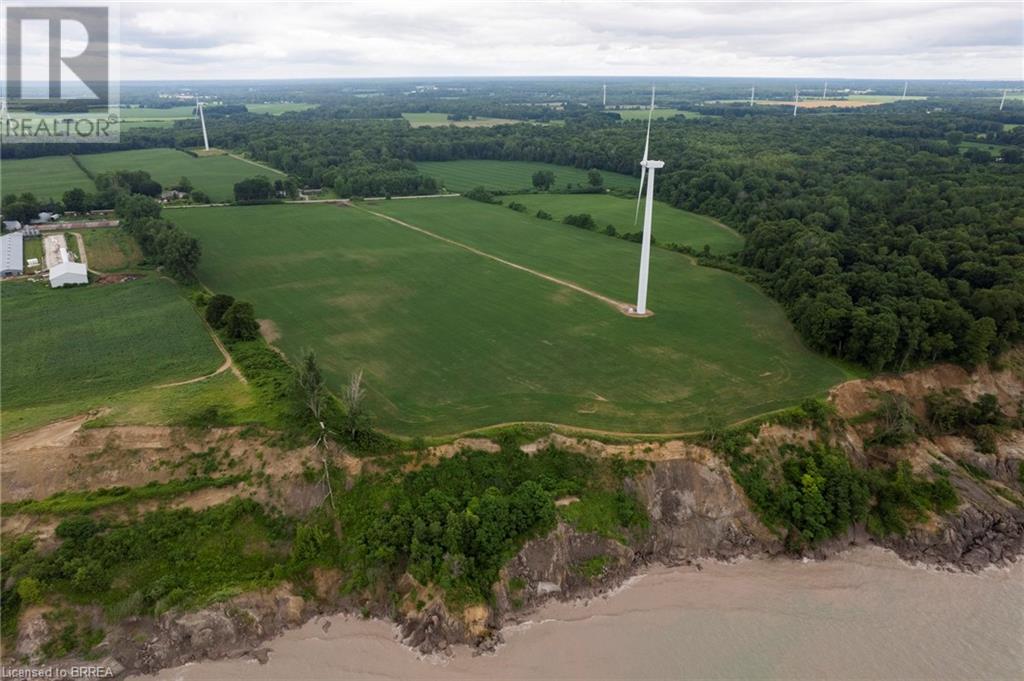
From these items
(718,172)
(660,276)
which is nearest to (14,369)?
(660,276)

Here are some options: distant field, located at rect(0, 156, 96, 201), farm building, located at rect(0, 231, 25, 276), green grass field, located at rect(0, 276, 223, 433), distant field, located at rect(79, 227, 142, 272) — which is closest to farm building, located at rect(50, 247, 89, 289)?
green grass field, located at rect(0, 276, 223, 433)

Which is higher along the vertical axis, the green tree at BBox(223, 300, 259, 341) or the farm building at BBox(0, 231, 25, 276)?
the farm building at BBox(0, 231, 25, 276)

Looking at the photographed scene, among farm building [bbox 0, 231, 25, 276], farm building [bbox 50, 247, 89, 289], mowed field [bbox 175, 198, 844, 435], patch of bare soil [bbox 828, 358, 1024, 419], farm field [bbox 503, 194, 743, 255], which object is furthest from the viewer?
farm field [bbox 503, 194, 743, 255]

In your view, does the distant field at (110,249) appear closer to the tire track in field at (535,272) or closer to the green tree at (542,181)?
the tire track in field at (535,272)

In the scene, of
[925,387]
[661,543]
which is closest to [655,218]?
[925,387]

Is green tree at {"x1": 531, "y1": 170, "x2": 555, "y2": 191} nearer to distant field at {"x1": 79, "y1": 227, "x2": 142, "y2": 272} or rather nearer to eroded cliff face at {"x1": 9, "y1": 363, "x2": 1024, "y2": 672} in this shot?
distant field at {"x1": 79, "y1": 227, "x2": 142, "y2": 272}

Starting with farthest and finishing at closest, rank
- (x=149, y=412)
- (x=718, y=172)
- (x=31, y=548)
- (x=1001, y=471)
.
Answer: (x=718, y=172), (x=1001, y=471), (x=149, y=412), (x=31, y=548)

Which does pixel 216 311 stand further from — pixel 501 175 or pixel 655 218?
pixel 501 175

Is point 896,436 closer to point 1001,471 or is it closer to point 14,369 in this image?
point 1001,471
